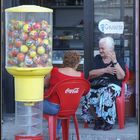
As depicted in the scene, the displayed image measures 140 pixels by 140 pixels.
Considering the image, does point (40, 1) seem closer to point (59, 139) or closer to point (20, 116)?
point (59, 139)

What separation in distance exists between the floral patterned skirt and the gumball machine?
1.57 meters

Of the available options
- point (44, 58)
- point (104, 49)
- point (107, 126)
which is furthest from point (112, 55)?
point (44, 58)

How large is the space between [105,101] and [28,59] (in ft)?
6.15

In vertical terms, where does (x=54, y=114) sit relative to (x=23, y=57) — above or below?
below

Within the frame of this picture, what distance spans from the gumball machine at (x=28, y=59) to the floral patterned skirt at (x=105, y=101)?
157 centimetres

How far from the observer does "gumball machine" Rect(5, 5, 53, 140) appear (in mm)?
4926

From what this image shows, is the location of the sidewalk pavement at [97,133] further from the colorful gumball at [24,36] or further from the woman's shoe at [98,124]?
the colorful gumball at [24,36]

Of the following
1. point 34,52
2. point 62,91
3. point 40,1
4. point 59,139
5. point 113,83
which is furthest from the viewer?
point 40,1

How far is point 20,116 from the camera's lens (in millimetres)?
5070

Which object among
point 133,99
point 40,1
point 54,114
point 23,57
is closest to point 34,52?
A: point 23,57

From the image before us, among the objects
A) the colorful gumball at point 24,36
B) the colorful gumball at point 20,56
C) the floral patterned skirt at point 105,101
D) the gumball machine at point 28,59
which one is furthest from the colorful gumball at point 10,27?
the floral patterned skirt at point 105,101

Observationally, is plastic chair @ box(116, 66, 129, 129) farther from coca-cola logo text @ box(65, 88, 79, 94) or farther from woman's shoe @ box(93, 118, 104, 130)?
coca-cola logo text @ box(65, 88, 79, 94)

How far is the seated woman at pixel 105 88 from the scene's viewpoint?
6488mm

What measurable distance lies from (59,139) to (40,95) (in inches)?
48.5
